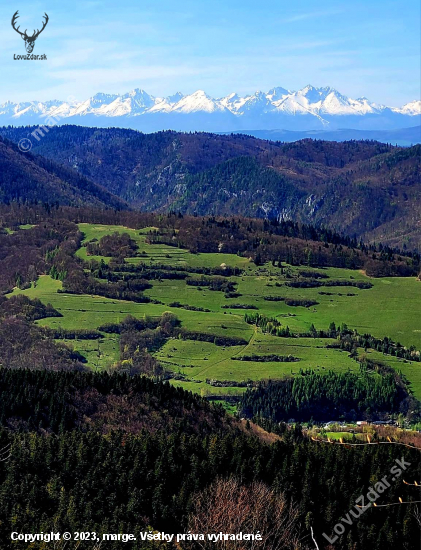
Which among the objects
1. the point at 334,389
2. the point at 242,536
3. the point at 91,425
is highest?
the point at 242,536

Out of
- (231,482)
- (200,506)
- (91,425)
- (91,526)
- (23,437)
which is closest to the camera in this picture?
(91,526)

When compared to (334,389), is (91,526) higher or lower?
higher

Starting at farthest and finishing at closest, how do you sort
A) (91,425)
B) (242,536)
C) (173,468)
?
1. (91,425)
2. (173,468)
3. (242,536)

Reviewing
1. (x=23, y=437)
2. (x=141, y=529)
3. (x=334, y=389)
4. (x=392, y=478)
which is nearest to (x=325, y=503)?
(x=392, y=478)

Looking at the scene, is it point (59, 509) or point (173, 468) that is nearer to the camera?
point (59, 509)

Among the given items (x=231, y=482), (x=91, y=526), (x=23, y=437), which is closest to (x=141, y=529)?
(x=91, y=526)

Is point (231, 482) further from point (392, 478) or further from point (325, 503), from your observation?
point (392, 478)

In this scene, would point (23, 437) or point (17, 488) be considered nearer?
point (17, 488)

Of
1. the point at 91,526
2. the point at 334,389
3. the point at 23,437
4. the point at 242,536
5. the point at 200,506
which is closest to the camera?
the point at 242,536

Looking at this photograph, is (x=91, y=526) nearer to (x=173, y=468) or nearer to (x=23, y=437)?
(x=173, y=468)
